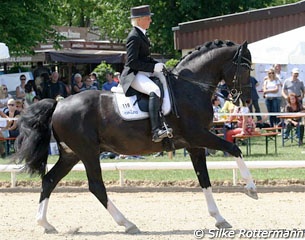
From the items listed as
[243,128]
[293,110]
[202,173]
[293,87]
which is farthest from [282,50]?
[202,173]

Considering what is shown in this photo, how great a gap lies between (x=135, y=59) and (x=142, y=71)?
177 mm

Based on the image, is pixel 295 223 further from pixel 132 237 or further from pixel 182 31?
pixel 182 31

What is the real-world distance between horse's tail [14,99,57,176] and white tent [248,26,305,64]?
7.64 m

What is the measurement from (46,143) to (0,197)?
3228mm

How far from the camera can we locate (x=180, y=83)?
9164 mm

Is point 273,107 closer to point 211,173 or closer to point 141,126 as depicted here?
point 211,173

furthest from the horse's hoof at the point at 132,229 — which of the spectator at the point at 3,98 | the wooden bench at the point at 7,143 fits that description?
the spectator at the point at 3,98

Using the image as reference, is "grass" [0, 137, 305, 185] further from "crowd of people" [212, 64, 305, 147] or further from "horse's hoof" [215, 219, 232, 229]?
"horse's hoof" [215, 219, 232, 229]

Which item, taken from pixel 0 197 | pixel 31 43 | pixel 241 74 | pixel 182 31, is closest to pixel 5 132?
pixel 0 197

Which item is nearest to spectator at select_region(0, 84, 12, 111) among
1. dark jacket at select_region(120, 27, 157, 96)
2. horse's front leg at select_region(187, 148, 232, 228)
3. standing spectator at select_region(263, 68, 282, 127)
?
standing spectator at select_region(263, 68, 282, 127)

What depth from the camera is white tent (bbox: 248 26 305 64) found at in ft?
52.9

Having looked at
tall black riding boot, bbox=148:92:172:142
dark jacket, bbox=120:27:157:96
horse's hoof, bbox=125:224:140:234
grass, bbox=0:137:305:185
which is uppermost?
dark jacket, bbox=120:27:157:96

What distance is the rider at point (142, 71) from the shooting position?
352 inches

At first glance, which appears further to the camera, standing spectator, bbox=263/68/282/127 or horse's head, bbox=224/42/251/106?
standing spectator, bbox=263/68/282/127
